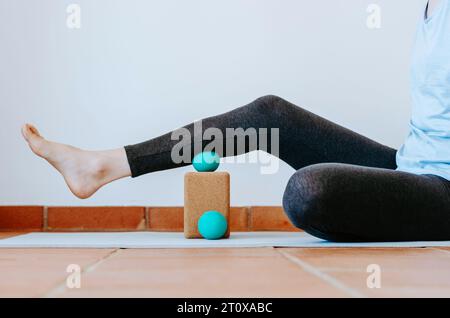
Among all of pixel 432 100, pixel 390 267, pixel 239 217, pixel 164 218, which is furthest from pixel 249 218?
pixel 390 267

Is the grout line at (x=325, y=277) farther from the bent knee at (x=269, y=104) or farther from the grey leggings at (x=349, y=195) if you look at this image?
the bent knee at (x=269, y=104)

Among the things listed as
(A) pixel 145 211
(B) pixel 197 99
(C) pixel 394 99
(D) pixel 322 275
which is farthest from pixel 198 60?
(D) pixel 322 275

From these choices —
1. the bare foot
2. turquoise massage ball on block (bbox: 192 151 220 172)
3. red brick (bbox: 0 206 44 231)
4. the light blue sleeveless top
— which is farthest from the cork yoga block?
red brick (bbox: 0 206 44 231)

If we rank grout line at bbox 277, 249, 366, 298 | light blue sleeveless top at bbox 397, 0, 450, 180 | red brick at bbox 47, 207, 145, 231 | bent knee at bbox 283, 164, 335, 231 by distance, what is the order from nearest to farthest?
1. grout line at bbox 277, 249, 366, 298
2. bent knee at bbox 283, 164, 335, 231
3. light blue sleeveless top at bbox 397, 0, 450, 180
4. red brick at bbox 47, 207, 145, 231

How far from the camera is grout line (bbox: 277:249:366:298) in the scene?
55cm

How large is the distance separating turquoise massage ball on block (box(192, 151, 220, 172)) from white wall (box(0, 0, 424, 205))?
58 centimetres

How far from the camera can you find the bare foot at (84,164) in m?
1.25

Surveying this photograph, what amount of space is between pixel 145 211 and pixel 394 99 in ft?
2.67

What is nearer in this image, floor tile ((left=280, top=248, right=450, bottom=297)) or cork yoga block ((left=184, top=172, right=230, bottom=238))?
floor tile ((left=280, top=248, right=450, bottom=297))

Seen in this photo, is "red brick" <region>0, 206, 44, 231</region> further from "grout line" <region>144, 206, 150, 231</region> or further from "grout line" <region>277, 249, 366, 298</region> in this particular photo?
"grout line" <region>277, 249, 366, 298</region>

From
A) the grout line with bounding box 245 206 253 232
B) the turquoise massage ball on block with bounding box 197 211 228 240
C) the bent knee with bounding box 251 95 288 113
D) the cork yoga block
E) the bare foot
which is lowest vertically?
the grout line with bounding box 245 206 253 232

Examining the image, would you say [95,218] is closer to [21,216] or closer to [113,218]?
[113,218]

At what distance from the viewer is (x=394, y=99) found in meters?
1.82

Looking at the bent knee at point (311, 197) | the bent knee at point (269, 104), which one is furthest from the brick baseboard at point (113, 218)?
the bent knee at point (311, 197)
